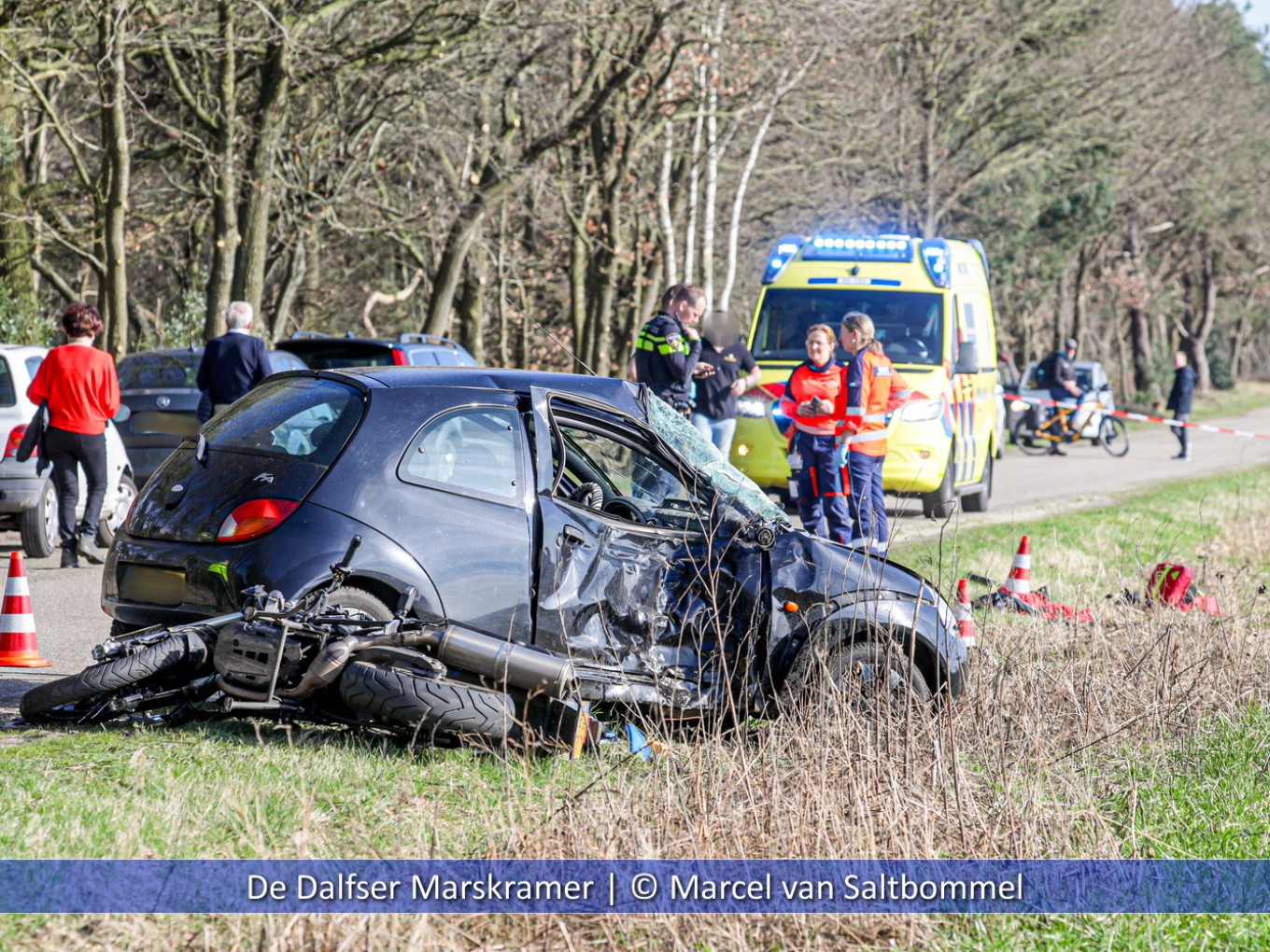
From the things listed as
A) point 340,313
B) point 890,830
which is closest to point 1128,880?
point 890,830

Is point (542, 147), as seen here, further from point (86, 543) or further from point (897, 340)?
point (86, 543)

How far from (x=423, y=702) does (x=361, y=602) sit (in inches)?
23.7

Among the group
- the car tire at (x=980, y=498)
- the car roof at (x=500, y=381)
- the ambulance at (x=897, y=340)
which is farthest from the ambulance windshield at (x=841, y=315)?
the car roof at (x=500, y=381)

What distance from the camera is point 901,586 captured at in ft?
21.3

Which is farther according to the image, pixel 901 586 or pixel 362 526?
pixel 901 586

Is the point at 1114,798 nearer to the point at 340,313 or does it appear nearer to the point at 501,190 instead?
the point at 501,190

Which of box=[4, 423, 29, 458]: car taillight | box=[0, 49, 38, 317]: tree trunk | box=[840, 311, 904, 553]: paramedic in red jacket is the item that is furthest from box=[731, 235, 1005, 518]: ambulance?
box=[0, 49, 38, 317]: tree trunk

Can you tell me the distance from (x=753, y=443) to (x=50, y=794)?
10.5 meters

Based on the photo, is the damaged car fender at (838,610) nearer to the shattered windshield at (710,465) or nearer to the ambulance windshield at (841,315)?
the shattered windshield at (710,465)

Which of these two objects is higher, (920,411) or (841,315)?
(841,315)

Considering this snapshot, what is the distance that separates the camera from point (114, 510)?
1262 centimetres

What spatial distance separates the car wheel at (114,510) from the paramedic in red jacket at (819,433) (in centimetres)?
533

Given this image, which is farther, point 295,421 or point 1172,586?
A: point 1172,586

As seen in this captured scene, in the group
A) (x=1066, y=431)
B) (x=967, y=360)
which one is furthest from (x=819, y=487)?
(x=1066, y=431)
